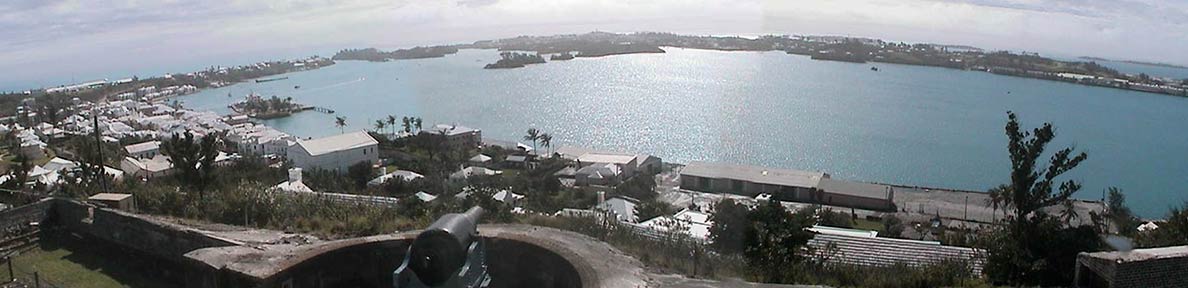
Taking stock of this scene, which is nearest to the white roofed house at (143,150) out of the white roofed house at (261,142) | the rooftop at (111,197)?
the white roofed house at (261,142)

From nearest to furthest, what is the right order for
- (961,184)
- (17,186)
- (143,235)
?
(143,235) → (17,186) → (961,184)

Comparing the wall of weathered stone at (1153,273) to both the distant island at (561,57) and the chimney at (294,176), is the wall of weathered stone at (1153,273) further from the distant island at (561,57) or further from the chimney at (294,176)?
the distant island at (561,57)

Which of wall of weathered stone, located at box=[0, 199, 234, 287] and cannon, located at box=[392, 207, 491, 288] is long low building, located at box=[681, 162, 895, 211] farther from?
cannon, located at box=[392, 207, 491, 288]

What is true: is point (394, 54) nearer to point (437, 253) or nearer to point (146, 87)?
point (146, 87)

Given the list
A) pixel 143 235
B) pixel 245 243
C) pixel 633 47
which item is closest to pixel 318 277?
pixel 245 243

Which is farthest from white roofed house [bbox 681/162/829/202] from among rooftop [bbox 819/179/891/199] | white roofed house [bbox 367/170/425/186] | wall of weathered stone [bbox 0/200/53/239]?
wall of weathered stone [bbox 0/200/53/239]

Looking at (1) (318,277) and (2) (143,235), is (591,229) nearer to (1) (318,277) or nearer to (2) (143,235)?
(1) (318,277)
